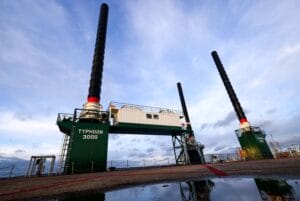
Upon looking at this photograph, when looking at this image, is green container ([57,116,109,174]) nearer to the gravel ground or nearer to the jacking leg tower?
the gravel ground

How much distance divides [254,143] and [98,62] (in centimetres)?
3253

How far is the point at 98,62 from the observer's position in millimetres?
24578

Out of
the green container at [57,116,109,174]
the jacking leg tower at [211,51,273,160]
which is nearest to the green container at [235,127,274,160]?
the jacking leg tower at [211,51,273,160]

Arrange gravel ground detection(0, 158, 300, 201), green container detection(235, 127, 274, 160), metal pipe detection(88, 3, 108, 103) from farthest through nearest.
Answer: green container detection(235, 127, 274, 160)
metal pipe detection(88, 3, 108, 103)
gravel ground detection(0, 158, 300, 201)

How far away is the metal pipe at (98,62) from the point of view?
71.8 feet


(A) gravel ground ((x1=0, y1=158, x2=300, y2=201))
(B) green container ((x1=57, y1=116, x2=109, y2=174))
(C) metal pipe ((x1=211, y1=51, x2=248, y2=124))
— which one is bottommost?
(A) gravel ground ((x1=0, y1=158, x2=300, y2=201))

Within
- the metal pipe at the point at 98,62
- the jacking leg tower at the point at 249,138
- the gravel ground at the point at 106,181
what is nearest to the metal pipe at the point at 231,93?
the jacking leg tower at the point at 249,138

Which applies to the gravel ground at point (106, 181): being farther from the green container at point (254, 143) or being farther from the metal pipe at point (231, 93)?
the metal pipe at point (231, 93)

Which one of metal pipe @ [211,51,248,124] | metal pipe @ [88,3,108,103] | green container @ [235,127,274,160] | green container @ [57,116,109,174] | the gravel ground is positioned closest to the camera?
the gravel ground

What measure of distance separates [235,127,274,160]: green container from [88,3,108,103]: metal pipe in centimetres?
2999

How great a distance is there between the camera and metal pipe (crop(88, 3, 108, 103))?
21.9m

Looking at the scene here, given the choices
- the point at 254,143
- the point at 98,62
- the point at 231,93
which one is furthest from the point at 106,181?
the point at 231,93

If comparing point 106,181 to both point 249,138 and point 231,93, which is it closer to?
point 249,138

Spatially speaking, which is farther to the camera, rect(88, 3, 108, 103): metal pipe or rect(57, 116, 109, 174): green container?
rect(88, 3, 108, 103): metal pipe
